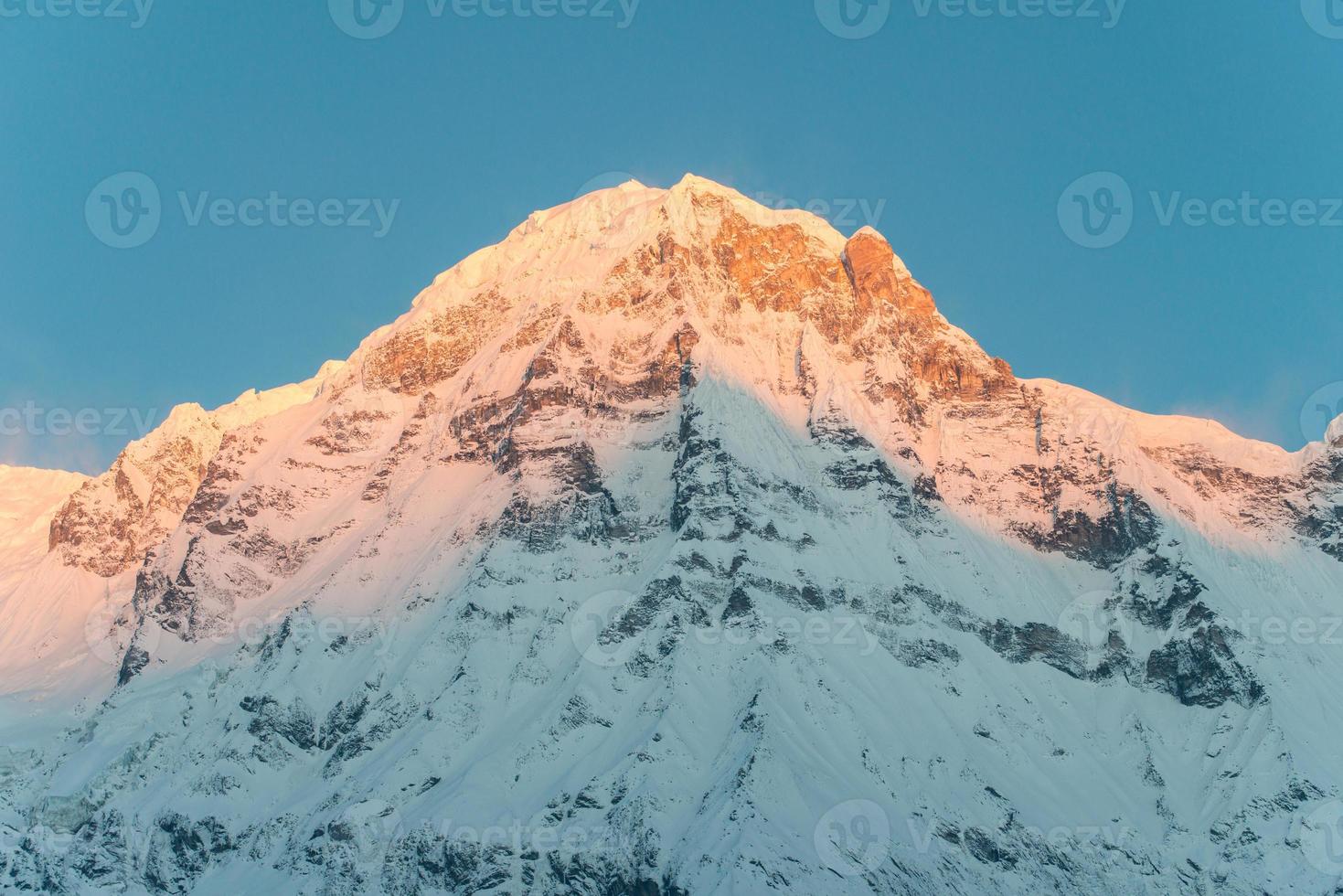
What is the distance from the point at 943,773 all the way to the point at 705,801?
30.2 metres

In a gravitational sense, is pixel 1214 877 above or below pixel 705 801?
above

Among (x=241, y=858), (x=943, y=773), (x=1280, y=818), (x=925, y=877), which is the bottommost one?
(x=241, y=858)

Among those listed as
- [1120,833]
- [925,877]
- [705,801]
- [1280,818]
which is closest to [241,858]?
[705,801]

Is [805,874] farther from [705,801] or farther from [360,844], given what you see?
[360,844]

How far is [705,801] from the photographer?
183375 millimetres

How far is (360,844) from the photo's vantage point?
7470 inches

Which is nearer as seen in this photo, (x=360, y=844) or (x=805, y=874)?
(x=805, y=874)

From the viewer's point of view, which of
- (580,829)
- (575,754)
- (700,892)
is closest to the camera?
(700,892)

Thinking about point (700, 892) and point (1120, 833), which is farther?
point (1120, 833)

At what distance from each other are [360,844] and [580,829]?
984 inches

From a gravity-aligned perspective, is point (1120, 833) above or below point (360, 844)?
above

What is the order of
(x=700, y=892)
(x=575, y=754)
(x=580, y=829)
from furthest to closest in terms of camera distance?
(x=575, y=754) → (x=580, y=829) → (x=700, y=892)

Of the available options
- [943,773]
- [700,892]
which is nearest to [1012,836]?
[943,773]

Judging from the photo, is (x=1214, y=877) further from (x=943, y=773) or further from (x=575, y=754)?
(x=575, y=754)
